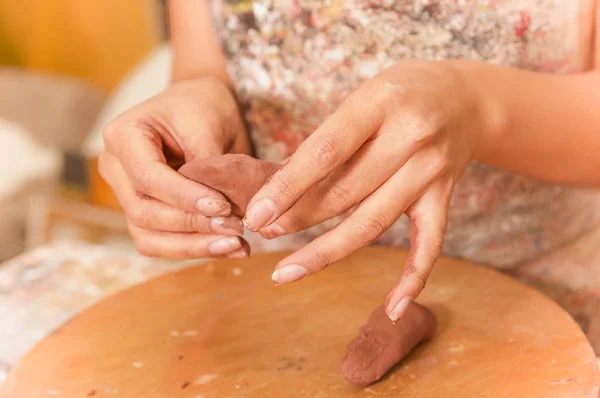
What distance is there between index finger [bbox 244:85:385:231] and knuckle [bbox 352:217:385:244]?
0.06m

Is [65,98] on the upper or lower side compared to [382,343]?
lower

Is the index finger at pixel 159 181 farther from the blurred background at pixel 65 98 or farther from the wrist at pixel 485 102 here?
the blurred background at pixel 65 98

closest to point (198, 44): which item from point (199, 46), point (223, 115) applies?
point (199, 46)

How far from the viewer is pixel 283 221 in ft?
2.21

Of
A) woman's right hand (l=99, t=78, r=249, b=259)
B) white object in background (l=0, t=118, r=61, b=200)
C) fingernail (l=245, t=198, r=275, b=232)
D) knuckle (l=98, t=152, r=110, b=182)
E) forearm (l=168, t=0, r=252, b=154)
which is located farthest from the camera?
white object in background (l=0, t=118, r=61, b=200)

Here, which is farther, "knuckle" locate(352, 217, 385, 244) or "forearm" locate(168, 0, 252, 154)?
"forearm" locate(168, 0, 252, 154)

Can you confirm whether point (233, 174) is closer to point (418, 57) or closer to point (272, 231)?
point (272, 231)

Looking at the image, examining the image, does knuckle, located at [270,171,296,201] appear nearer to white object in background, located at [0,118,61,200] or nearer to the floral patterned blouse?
the floral patterned blouse

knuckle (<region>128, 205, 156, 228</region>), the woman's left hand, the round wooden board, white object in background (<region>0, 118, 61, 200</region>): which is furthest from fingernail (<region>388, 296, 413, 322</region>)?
white object in background (<region>0, 118, 61, 200</region>)

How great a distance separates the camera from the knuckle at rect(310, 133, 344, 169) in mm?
591

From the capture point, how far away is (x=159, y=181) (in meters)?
0.70

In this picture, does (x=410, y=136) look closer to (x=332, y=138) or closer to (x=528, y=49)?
(x=332, y=138)

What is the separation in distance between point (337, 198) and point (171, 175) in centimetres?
19

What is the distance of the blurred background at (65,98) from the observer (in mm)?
1922
